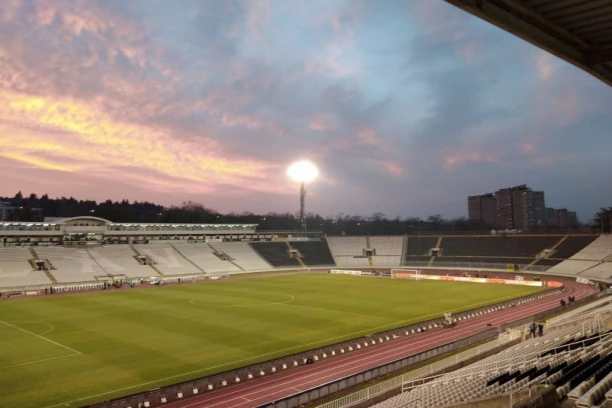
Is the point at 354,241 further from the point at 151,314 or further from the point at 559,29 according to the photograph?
the point at 559,29

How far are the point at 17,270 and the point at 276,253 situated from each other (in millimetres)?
41196

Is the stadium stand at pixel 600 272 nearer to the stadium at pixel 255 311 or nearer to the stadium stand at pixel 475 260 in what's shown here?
the stadium at pixel 255 311

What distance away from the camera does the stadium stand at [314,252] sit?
81.5 metres

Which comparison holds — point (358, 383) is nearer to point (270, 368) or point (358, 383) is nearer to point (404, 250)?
point (270, 368)

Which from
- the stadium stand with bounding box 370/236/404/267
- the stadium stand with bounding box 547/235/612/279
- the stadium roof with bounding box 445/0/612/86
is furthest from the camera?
the stadium stand with bounding box 370/236/404/267

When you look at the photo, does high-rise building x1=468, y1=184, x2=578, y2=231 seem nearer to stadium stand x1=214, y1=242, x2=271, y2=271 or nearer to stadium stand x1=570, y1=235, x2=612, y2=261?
stadium stand x1=570, y1=235, x2=612, y2=261

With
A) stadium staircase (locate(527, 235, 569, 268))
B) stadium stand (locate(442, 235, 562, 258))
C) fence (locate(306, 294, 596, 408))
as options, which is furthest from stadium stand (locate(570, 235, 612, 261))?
fence (locate(306, 294, 596, 408))

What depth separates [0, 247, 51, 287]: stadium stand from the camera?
165ft

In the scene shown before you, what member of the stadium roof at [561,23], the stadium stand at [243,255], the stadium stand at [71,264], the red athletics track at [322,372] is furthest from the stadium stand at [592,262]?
the stadium stand at [71,264]

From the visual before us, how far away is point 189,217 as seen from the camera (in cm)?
12425

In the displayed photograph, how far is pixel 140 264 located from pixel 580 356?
60.6 m

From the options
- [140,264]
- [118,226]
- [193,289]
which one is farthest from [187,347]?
[118,226]

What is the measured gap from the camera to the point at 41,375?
19.3m

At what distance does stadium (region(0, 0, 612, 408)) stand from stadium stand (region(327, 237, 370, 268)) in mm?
11746
